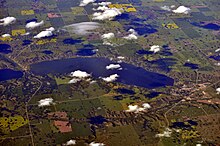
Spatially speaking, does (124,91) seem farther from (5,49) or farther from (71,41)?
(5,49)

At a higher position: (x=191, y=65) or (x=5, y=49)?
(x=5, y=49)

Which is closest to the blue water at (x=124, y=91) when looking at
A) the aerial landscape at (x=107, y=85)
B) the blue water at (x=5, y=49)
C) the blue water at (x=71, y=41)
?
the aerial landscape at (x=107, y=85)

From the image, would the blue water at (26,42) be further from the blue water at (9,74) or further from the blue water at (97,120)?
the blue water at (97,120)

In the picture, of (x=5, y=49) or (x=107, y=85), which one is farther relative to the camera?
(x=5, y=49)

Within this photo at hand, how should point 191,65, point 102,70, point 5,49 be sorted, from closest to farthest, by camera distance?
point 102,70
point 191,65
point 5,49

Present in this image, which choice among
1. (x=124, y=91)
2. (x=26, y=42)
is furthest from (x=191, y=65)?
(x=26, y=42)

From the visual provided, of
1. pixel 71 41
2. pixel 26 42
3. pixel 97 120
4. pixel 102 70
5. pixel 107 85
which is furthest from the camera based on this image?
pixel 71 41
